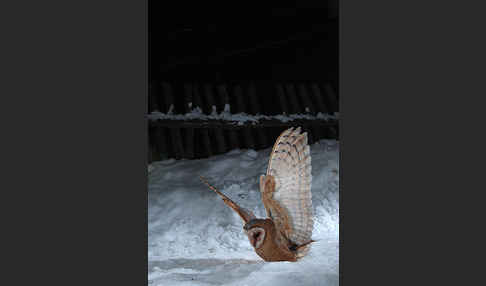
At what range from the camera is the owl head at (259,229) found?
200 centimetres

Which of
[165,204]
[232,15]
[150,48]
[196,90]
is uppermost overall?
[232,15]

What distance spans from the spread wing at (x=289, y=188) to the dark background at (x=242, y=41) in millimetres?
1096

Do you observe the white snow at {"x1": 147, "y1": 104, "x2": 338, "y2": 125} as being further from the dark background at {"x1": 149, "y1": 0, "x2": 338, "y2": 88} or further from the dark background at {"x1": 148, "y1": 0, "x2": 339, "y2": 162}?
the dark background at {"x1": 149, "y1": 0, "x2": 338, "y2": 88}

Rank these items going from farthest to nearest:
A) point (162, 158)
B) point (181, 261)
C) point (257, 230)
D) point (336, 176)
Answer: point (162, 158) → point (336, 176) → point (181, 261) → point (257, 230)

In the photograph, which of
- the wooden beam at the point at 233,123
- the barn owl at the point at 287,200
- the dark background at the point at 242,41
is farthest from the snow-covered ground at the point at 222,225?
the dark background at the point at 242,41

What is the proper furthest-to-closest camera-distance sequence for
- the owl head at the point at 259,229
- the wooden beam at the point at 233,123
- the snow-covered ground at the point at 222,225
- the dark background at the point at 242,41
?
the wooden beam at the point at 233,123 → the dark background at the point at 242,41 → the owl head at the point at 259,229 → the snow-covered ground at the point at 222,225

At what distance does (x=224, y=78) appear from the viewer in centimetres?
345

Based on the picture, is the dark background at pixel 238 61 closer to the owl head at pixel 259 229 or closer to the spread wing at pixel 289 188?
the spread wing at pixel 289 188

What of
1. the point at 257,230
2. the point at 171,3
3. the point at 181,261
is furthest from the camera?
the point at 171,3

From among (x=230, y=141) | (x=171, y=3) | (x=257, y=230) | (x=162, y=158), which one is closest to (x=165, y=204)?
(x=162, y=158)

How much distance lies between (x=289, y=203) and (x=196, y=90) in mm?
1663

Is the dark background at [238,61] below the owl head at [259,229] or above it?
above

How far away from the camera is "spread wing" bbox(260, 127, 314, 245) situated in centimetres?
209

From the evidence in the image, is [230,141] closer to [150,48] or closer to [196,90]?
[196,90]
